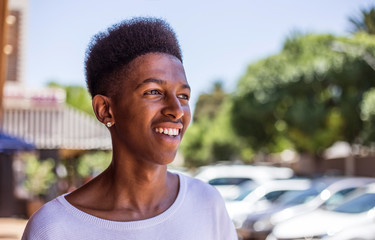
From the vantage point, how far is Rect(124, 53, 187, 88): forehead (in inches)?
64.2

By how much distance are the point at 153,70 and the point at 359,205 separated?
854 centimetres

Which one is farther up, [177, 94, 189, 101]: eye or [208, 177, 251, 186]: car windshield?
[177, 94, 189, 101]: eye

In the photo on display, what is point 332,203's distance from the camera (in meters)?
11.0

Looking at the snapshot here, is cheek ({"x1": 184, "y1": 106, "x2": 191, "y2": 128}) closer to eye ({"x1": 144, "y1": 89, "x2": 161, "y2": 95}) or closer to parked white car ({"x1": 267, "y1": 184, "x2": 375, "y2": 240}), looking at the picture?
eye ({"x1": 144, "y1": 89, "x2": 161, "y2": 95})

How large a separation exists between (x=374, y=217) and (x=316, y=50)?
2782 cm

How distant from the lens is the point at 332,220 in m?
9.45

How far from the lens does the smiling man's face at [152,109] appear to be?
1.60 metres

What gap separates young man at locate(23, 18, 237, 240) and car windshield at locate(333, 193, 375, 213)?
811cm

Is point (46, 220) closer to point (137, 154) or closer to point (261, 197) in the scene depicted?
point (137, 154)

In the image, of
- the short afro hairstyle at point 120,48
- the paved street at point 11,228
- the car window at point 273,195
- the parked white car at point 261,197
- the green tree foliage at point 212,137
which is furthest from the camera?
the green tree foliage at point 212,137

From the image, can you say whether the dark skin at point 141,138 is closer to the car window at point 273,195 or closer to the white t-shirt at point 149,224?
the white t-shirt at point 149,224

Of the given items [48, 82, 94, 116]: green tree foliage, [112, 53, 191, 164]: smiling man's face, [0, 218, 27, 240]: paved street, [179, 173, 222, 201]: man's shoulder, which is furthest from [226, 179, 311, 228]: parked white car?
[48, 82, 94, 116]: green tree foliage

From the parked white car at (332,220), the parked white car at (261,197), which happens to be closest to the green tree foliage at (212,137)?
the parked white car at (261,197)

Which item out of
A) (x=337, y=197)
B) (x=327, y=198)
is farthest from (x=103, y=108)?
(x=337, y=197)
